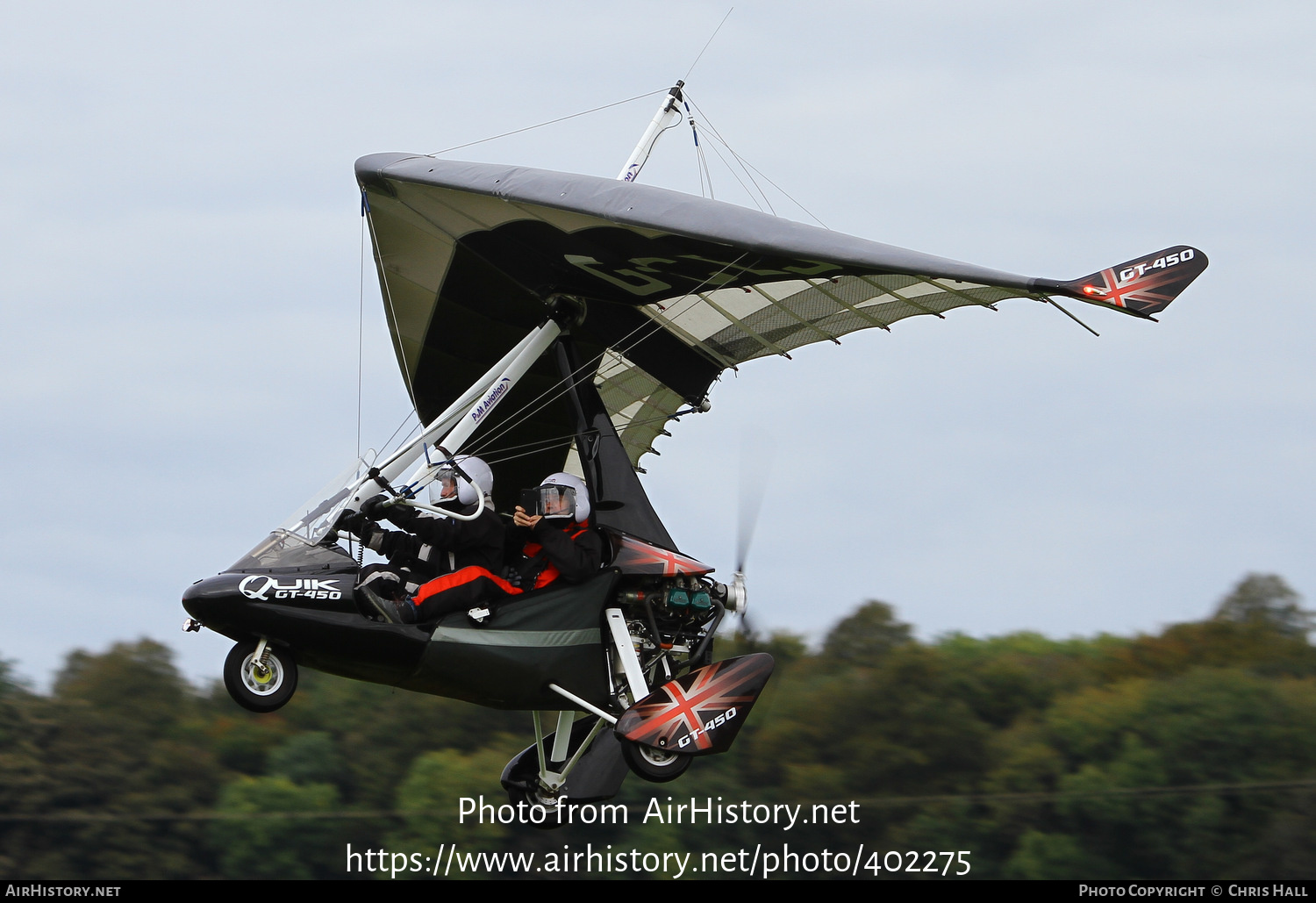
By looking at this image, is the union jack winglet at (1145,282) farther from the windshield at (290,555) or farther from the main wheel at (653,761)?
the windshield at (290,555)

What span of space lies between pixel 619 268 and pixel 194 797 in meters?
42.6

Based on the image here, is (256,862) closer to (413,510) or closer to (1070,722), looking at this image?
(1070,722)

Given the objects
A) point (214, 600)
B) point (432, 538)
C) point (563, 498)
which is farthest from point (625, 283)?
point (214, 600)

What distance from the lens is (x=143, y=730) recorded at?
2164 inches

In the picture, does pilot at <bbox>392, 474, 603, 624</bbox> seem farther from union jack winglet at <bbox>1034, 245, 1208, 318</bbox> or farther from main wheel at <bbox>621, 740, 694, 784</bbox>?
union jack winglet at <bbox>1034, 245, 1208, 318</bbox>

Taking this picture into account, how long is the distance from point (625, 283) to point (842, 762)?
38.5 metres

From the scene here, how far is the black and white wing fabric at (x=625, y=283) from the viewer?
12031mm

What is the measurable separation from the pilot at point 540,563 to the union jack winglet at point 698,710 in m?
1.22

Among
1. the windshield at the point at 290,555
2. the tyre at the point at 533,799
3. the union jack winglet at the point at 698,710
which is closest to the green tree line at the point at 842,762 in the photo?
the tyre at the point at 533,799

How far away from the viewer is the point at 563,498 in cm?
1365

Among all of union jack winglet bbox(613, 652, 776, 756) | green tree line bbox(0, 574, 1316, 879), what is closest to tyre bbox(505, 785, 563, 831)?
union jack winglet bbox(613, 652, 776, 756)

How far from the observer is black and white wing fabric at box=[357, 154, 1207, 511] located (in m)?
12.0

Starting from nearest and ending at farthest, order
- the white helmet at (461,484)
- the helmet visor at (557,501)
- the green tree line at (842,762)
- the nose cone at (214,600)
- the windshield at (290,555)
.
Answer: the nose cone at (214,600)
the windshield at (290,555)
the white helmet at (461,484)
the helmet visor at (557,501)
the green tree line at (842,762)
